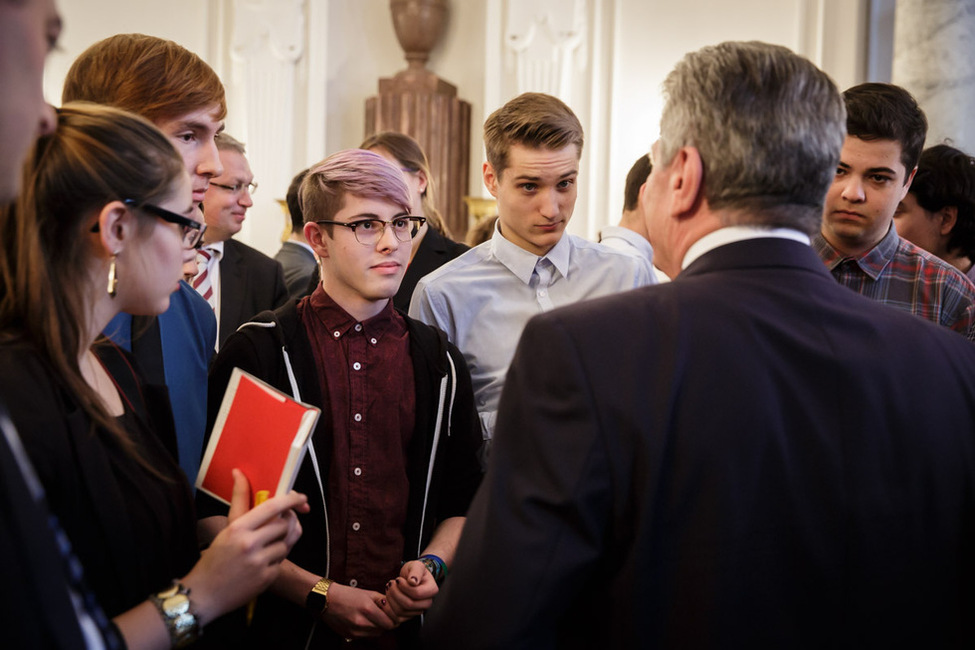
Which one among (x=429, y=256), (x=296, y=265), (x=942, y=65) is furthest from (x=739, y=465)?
(x=942, y=65)

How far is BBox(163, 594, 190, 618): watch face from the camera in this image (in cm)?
134

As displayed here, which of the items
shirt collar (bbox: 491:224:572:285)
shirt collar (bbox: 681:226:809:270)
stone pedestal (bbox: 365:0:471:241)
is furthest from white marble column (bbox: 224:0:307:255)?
shirt collar (bbox: 681:226:809:270)

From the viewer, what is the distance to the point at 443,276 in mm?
2607

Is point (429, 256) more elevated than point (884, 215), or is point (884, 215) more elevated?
point (884, 215)

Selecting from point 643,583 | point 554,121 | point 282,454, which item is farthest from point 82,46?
point 643,583

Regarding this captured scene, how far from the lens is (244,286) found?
3.80 m

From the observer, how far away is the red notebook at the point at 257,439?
1494mm

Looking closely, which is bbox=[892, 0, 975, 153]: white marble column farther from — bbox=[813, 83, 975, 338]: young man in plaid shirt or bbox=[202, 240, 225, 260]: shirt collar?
bbox=[202, 240, 225, 260]: shirt collar

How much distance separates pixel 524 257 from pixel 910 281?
1077mm

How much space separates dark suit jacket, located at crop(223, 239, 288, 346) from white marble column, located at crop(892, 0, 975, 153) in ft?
12.3

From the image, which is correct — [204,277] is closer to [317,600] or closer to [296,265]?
[296,265]

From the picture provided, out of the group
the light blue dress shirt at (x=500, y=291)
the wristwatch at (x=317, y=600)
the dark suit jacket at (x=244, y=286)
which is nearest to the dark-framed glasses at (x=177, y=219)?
the wristwatch at (x=317, y=600)

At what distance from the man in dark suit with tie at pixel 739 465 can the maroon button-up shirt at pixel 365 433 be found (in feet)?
2.67

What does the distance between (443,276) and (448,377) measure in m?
0.47
